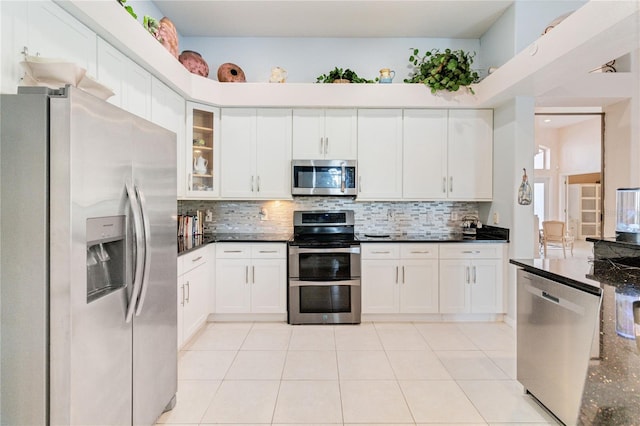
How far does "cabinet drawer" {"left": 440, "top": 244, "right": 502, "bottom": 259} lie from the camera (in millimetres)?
3561

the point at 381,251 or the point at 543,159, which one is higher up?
the point at 543,159

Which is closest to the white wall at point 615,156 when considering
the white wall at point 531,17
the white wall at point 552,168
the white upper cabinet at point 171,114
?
the white wall at point 531,17

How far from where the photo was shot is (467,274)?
11.7ft

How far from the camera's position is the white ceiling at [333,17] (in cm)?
334

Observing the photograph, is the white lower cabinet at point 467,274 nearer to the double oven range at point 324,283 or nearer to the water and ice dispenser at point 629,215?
the double oven range at point 324,283

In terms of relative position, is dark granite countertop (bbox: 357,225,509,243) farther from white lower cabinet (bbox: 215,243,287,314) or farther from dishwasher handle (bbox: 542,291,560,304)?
dishwasher handle (bbox: 542,291,560,304)

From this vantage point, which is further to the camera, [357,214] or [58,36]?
[357,214]

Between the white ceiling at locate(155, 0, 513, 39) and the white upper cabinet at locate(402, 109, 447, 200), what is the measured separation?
3.18ft

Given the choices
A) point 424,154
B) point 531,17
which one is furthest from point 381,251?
point 531,17

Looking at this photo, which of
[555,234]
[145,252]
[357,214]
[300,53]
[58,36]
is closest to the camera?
[145,252]

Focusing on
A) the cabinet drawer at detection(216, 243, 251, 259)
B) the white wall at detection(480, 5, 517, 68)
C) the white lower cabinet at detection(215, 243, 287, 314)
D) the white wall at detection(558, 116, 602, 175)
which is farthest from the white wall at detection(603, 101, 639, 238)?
the cabinet drawer at detection(216, 243, 251, 259)

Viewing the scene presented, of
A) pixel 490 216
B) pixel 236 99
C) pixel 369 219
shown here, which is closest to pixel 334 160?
pixel 369 219

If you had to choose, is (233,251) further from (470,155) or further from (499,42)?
(499,42)

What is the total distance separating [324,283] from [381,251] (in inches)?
27.5
